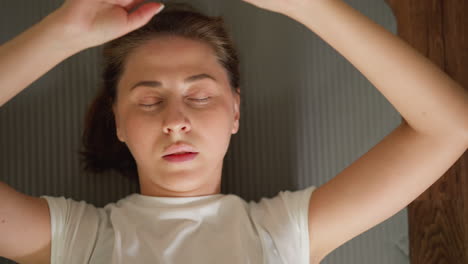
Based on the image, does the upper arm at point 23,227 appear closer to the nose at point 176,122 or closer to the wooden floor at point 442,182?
the nose at point 176,122

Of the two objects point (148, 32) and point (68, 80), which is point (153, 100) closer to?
point (148, 32)

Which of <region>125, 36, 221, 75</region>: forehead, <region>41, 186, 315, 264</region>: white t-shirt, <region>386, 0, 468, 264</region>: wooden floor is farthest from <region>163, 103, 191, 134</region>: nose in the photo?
<region>386, 0, 468, 264</region>: wooden floor

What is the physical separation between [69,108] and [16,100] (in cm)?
17

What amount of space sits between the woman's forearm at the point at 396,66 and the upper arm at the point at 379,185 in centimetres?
6

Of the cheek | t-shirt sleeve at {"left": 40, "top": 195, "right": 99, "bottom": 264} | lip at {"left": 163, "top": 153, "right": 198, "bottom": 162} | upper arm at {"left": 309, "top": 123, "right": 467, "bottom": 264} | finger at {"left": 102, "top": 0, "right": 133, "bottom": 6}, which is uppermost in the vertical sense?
finger at {"left": 102, "top": 0, "right": 133, "bottom": 6}

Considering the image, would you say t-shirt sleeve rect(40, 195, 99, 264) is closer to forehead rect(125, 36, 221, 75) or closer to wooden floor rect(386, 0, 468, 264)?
forehead rect(125, 36, 221, 75)

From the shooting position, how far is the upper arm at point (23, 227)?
1197 mm

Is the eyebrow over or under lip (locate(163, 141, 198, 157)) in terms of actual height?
over

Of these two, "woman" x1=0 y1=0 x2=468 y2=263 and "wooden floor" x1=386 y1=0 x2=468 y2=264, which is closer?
"woman" x1=0 y1=0 x2=468 y2=263

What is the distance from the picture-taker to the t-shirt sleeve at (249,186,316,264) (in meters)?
1.28

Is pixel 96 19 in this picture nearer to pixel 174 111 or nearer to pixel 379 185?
pixel 174 111

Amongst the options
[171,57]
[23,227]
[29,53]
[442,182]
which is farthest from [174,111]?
[442,182]

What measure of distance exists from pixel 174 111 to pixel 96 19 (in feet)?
0.92

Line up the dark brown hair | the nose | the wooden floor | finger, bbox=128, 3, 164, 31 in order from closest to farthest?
finger, bbox=128, 3, 164, 31 → the nose → the dark brown hair → the wooden floor
